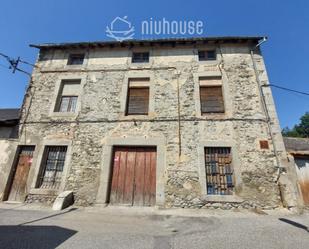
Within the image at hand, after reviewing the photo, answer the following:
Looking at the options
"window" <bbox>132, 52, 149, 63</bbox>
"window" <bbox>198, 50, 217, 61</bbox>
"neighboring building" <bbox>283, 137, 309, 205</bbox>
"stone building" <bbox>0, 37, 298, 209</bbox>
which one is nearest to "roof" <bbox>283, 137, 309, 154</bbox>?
"neighboring building" <bbox>283, 137, 309, 205</bbox>

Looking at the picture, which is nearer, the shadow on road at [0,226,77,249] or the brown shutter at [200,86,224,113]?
the shadow on road at [0,226,77,249]

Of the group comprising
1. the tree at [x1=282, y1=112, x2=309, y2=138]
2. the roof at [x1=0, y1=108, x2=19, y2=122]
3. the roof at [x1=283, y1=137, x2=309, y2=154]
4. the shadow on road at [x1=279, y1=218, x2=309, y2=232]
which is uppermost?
the tree at [x1=282, y1=112, x2=309, y2=138]

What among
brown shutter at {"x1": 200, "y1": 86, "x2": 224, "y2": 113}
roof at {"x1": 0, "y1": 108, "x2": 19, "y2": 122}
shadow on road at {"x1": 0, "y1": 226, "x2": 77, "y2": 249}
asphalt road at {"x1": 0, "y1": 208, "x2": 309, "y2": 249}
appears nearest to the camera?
shadow on road at {"x1": 0, "y1": 226, "x2": 77, "y2": 249}

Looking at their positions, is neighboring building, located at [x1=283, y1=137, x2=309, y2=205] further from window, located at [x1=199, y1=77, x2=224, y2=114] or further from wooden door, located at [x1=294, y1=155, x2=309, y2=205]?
window, located at [x1=199, y1=77, x2=224, y2=114]

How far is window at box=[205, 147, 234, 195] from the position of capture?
257 inches

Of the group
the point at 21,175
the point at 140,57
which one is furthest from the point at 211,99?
the point at 21,175

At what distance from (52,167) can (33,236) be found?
13.5 feet

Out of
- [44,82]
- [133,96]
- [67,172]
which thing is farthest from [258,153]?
[44,82]

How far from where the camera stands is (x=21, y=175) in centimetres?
741

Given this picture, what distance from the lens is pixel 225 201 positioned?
622cm

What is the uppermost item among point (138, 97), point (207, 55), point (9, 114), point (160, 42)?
point (160, 42)

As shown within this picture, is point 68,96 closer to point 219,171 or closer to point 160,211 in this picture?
point 160,211

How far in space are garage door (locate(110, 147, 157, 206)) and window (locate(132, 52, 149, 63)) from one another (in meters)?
4.58

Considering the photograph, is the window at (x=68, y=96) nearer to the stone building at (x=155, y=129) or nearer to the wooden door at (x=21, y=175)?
the stone building at (x=155, y=129)
